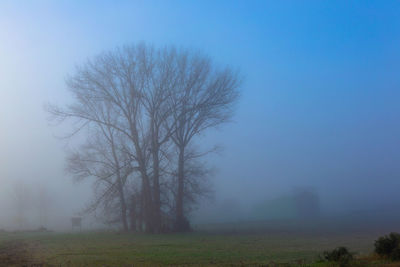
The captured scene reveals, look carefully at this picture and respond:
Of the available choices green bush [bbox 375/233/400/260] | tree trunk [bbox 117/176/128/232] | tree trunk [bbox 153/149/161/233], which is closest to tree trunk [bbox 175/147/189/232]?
tree trunk [bbox 153/149/161/233]

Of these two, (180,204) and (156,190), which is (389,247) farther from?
(180,204)

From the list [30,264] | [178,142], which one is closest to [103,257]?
[30,264]

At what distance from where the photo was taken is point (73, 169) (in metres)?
30.9

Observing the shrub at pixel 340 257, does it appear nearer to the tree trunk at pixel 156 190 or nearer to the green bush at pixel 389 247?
the green bush at pixel 389 247

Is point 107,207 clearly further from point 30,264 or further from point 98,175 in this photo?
point 30,264

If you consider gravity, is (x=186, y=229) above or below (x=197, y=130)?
below

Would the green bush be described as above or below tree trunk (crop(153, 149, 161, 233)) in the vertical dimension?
below

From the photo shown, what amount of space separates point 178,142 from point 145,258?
19521 millimetres

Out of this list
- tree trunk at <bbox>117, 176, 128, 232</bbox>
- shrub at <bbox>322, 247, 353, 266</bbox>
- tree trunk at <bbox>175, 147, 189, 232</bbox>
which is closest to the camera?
shrub at <bbox>322, 247, 353, 266</bbox>

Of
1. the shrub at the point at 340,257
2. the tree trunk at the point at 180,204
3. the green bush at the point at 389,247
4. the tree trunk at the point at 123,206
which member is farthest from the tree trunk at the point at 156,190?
the green bush at the point at 389,247

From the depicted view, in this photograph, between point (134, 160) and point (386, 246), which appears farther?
point (134, 160)

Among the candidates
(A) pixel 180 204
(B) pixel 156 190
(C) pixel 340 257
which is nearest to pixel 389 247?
(C) pixel 340 257

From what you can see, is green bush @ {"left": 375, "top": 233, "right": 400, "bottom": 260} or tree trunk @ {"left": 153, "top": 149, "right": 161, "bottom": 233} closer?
green bush @ {"left": 375, "top": 233, "right": 400, "bottom": 260}

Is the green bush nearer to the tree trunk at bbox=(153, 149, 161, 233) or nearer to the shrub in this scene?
the shrub
